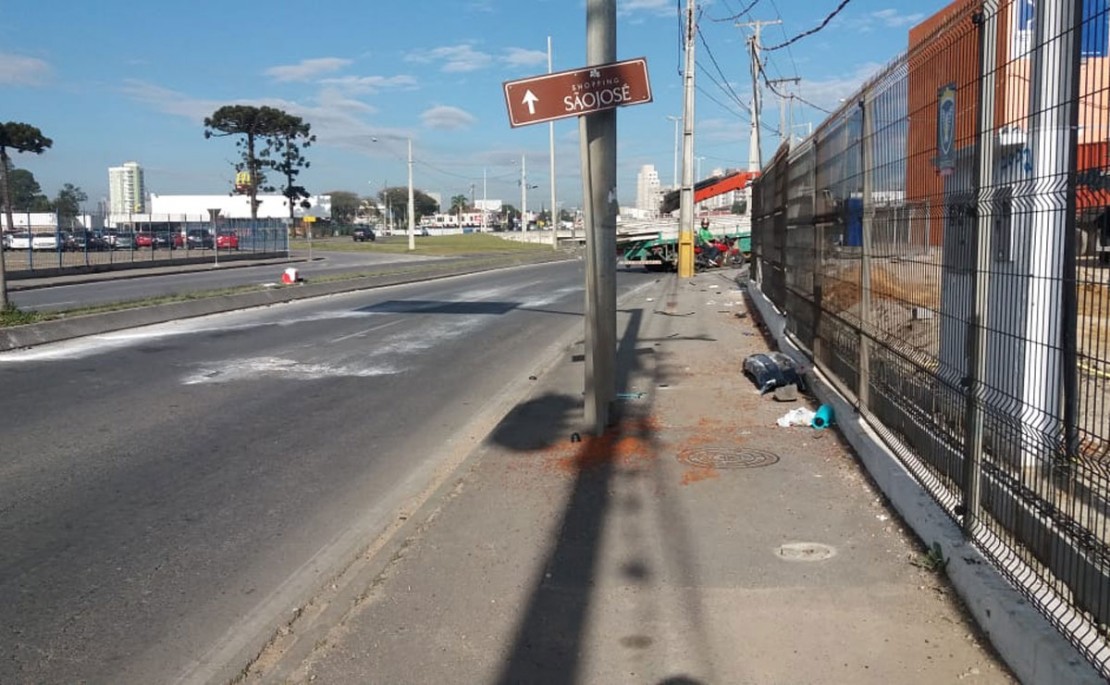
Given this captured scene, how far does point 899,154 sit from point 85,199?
642ft

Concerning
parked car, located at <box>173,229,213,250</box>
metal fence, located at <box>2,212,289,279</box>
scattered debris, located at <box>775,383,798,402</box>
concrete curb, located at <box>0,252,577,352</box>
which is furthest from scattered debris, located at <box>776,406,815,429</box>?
parked car, located at <box>173,229,213,250</box>

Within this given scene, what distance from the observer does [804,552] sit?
5156 mm

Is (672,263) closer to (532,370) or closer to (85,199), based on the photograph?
(532,370)

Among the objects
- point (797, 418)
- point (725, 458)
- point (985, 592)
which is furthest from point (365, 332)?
point (985, 592)

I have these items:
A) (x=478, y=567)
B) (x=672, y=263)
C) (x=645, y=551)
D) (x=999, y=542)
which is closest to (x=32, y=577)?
(x=478, y=567)

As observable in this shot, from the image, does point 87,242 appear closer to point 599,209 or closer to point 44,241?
point 44,241

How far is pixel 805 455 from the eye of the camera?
7.23 meters

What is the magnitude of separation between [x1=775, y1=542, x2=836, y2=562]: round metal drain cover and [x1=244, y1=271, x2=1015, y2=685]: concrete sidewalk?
0.01 metres

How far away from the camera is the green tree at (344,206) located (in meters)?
183

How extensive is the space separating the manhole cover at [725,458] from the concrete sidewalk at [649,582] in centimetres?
3

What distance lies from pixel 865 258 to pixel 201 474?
5.22 metres

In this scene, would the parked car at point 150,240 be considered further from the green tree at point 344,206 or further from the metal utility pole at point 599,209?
the green tree at point 344,206

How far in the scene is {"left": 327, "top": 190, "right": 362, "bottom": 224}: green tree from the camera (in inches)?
7195

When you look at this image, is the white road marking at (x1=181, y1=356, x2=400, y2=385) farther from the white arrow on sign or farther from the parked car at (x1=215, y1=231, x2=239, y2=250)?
the parked car at (x1=215, y1=231, x2=239, y2=250)
